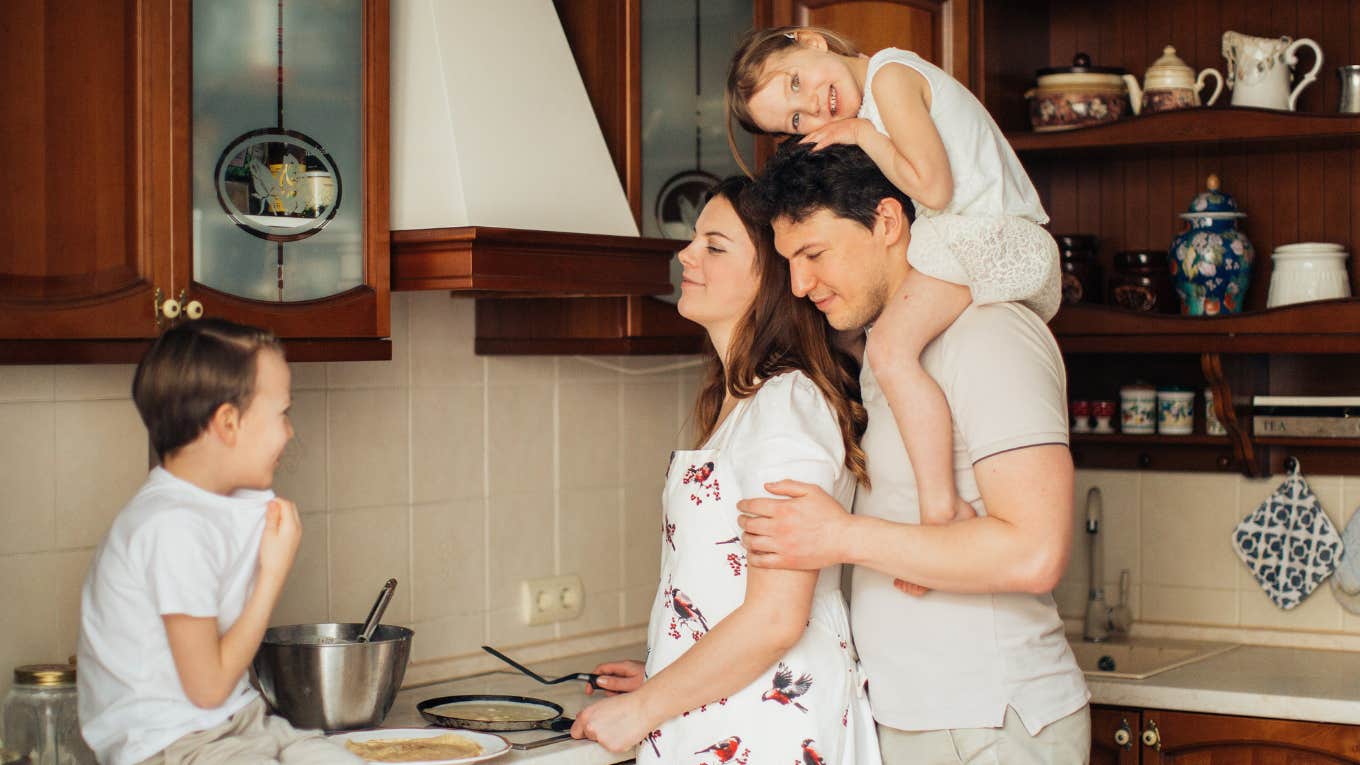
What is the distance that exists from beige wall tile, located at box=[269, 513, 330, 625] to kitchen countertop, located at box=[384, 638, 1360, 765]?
0.21 meters

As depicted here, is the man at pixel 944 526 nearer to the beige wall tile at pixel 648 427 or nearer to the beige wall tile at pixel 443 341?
the beige wall tile at pixel 443 341

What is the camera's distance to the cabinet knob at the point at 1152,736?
2.64 meters

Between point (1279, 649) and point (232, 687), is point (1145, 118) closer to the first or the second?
point (1279, 649)

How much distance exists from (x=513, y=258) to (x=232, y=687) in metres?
0.79

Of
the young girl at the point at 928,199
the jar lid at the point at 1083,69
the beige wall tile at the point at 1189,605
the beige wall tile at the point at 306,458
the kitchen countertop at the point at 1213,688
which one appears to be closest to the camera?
the young girl at the point at 928,199

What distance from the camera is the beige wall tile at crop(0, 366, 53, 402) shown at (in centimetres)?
202

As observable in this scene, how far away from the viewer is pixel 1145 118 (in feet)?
9.41

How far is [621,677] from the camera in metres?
2.27

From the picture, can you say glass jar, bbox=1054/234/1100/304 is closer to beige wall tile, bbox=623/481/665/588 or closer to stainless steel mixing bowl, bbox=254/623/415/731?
beige wall tile, bbox=623/481/665/588

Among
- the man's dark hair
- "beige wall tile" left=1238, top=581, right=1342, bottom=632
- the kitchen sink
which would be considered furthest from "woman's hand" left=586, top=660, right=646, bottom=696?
"beige wall tile" left=1238, top=581, right=1342, bottom=632

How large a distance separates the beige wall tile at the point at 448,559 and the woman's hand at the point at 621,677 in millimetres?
465

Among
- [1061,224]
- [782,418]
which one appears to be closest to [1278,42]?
[1061,224]

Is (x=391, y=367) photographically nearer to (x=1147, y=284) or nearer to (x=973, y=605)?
(x=973, y=605)

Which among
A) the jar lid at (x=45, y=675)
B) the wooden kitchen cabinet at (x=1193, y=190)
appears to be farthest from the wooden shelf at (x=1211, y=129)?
the jar lid at (x=45, y=675)
